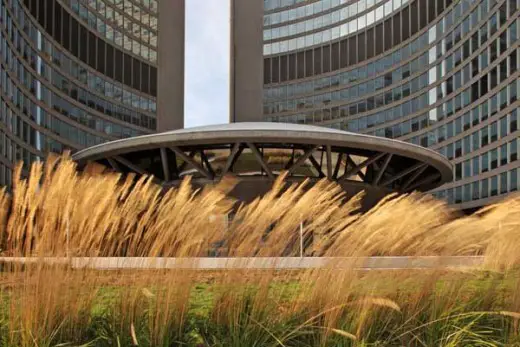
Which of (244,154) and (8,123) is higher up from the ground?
(8,123)

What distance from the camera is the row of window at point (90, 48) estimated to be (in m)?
53.1

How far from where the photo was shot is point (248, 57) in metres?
81.1

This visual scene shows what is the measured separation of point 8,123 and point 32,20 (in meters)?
11.2

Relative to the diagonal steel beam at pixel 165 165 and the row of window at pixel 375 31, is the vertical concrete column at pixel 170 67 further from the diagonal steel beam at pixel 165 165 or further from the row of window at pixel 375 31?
the diagonal steel beam at pixel 165 165

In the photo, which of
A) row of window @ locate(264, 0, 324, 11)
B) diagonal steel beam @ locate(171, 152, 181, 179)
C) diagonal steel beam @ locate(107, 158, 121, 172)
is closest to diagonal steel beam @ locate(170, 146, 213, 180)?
diagonal steel beam @ locate(171, 152, 181, 179)

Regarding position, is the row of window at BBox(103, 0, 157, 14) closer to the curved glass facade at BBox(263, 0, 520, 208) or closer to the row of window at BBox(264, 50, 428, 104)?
the curved glass facade at BBox(263, 0, 520, 208)

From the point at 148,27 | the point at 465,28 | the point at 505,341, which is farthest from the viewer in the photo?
the point at 148,27

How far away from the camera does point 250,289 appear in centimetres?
418

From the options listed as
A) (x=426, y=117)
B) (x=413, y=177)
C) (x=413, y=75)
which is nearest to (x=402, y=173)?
(x=413, y=177)

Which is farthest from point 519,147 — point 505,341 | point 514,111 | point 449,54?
point 505,341

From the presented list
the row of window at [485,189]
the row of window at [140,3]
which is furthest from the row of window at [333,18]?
the row of window at [485,189]

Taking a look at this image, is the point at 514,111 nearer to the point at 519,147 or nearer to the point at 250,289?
the point at 519,147

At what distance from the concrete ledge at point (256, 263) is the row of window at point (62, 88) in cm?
4051

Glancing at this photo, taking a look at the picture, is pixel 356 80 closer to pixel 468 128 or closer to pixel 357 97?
pixel 357 97
